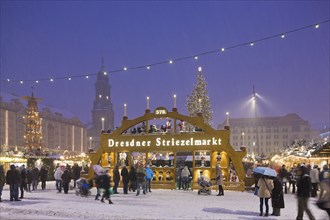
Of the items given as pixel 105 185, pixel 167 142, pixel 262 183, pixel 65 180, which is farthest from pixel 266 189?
pixel 167 142

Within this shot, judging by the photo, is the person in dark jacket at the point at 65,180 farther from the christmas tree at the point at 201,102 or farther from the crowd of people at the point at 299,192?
the christmas tree at the point at 201,102

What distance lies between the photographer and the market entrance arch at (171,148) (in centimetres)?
2645

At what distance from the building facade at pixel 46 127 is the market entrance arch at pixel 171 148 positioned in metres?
Answer: 39.7

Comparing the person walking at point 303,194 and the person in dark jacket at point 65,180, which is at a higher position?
the person walking at point 303,194

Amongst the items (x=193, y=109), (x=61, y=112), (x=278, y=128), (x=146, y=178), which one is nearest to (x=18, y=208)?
(x=146, y=178)

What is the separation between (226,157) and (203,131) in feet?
6.41

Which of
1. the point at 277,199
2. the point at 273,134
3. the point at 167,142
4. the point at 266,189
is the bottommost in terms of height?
the point at 277,199

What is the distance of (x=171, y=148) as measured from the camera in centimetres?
2745

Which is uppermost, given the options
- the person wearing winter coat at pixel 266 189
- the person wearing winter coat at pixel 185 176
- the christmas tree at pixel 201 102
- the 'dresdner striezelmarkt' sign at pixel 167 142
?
the christmas tree at pixel 201 102

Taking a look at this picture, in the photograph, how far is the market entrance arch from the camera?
26.5 m

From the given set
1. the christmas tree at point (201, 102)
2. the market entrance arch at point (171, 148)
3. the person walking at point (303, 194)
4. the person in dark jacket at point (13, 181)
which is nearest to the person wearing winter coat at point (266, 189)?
the person walking at point (303, 194)

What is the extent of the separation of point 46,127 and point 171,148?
89.3 meters

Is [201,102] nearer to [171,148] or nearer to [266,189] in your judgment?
[171,148]

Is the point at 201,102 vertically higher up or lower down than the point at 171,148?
higher up
